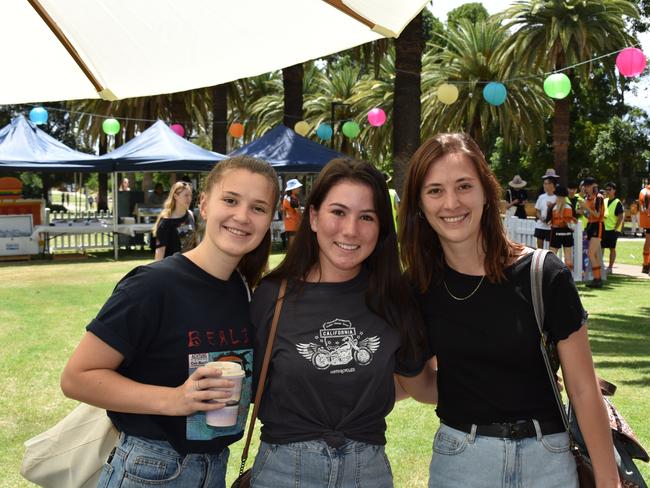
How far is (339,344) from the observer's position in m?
2.41

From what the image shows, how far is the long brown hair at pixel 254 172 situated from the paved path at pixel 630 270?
14.4 metres

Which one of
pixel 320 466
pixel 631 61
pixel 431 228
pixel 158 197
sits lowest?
pixel 320 466

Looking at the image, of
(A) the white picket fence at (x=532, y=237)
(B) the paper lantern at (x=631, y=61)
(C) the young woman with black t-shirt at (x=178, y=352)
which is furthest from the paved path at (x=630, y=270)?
Answer: (C) the young woman with black t-shirt at (x=178, y=352)

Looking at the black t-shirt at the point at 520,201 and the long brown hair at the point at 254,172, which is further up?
the long brown hair at the point at 254,172

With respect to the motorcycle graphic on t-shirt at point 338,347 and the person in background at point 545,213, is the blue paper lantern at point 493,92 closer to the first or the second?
the person in background at point 545,213

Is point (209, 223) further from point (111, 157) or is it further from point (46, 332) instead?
point (111, 157)

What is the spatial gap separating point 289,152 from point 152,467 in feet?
63.5

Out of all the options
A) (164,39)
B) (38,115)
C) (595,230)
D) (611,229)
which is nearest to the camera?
(164,39)

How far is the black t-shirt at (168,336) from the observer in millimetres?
2229

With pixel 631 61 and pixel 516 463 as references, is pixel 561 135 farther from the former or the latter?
pixel 516 463

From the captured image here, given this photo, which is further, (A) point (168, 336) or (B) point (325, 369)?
(B) point (325, 369)

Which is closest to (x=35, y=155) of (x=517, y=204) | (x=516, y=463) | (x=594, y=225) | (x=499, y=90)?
(x=499, y=90)

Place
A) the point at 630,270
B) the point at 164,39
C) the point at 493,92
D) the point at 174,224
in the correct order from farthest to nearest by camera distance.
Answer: the point at 493,92, the point at 630,270, the point at 174,224, the point at 164,39

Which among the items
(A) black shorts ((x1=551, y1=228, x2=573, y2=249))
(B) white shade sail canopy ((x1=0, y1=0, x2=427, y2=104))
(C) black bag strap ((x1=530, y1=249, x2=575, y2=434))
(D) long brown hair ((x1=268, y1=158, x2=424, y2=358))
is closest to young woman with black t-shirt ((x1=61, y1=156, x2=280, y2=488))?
(D) long brown hair ((x1=268, y1=158, x2=424, y2=358))
